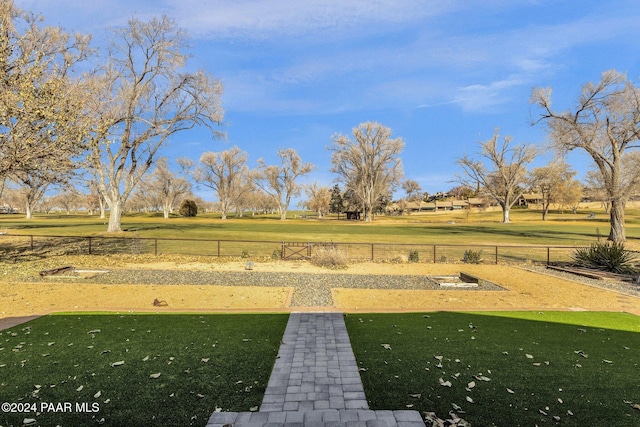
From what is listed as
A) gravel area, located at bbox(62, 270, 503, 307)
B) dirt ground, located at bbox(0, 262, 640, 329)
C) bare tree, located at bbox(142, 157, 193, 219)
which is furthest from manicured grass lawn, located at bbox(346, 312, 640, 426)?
bare tree, located at bbox(142, 157, 193, 219)

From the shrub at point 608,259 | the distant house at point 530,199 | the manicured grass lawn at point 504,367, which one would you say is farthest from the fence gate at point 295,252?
the distant house at point 530,199

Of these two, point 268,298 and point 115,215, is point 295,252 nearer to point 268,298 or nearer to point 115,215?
point 268,298

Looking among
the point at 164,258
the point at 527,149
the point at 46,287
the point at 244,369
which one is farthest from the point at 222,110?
the point at 527,149

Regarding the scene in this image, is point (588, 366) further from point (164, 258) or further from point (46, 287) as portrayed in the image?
point (164, 258)

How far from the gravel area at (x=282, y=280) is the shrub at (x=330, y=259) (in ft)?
8.16

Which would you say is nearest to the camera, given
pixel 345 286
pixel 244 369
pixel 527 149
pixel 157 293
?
pixel 244 369

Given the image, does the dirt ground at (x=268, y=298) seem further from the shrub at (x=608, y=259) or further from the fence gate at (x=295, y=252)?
the fence gate at (x=295, y=252)

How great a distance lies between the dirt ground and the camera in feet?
28.5

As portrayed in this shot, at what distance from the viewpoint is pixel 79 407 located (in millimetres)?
3947

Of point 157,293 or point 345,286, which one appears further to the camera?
point 345,286

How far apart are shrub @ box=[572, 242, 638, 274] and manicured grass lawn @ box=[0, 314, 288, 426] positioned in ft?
55.4

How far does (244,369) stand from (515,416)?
3.73 metres

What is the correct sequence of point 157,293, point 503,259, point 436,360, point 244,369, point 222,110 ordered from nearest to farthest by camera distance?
point 244,369 < point 436,360 < point 157,293 < point 503,259 < point 222,110

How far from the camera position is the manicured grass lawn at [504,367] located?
3.94m
